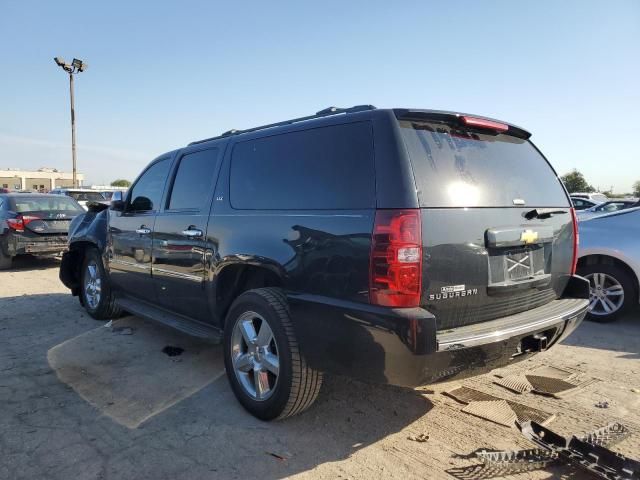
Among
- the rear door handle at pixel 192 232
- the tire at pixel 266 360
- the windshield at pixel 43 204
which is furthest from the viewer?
the windshield at pixel 43 204

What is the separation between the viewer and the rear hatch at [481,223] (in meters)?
2.60

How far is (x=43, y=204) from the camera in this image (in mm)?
9891

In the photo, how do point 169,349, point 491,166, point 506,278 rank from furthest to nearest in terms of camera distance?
point 169,349, point 491,166, point 506,278

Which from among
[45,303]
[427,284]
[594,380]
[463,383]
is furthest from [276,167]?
[45,303]

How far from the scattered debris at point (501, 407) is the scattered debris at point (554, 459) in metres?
0.33

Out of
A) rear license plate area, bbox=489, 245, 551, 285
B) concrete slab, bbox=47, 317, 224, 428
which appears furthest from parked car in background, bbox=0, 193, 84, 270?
rear license plate area, bbox=489, 245, 551, 285

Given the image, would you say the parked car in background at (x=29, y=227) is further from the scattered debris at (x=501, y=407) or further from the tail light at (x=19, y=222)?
the scattered debris at (x=501, y=407)

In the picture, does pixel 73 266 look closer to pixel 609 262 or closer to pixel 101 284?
pixel 101 284

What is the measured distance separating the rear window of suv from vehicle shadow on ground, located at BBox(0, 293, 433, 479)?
156 cm

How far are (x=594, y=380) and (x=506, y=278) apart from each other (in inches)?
69.3

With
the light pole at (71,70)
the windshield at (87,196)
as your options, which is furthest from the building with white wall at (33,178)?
the windshield at (87,196)

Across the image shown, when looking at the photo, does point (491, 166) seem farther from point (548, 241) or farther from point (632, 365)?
point (632, 365)

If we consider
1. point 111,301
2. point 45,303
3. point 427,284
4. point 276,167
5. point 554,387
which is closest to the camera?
point 427,284

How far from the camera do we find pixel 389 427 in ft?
10.3
